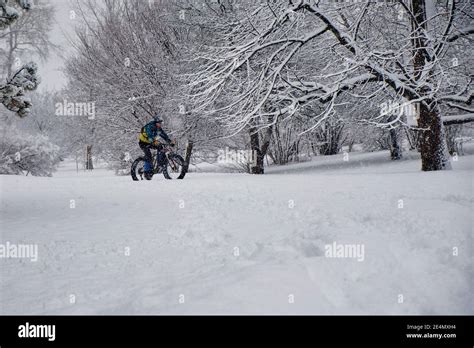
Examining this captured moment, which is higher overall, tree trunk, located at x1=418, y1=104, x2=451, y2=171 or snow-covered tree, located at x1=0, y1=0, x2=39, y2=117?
snow-covered tree, located at x1=0, y1=0, x2=39, y2=117

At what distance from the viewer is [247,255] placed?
11.3 feet

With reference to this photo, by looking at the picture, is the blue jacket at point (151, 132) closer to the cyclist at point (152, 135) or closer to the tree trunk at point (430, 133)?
the cyclist at point (152, 135)

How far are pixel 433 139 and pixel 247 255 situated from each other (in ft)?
23.9

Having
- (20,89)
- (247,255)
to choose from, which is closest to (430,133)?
(247,255)

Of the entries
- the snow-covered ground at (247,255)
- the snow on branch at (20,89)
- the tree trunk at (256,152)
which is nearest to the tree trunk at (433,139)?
the snow-covered ground at (247,255)

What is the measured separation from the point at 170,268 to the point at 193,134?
12402mm

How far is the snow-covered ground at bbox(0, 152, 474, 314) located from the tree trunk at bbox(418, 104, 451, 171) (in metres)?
2.80

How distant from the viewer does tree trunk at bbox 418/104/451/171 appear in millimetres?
8602

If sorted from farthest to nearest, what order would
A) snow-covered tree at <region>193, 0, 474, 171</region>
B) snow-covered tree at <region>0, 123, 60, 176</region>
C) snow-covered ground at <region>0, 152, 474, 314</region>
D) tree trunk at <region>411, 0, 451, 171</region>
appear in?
snow-covered tree at <region>0, 123, 60, 176</region> → tree trunk at <region>411, 0, 451, 171</region> → snow-covered tree at <region>193, 0, 474, 171</region> → snow-covered ground at <region>0, 152, 474, 314</region>

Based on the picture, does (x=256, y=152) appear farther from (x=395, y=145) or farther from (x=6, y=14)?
(x=6, y=14)

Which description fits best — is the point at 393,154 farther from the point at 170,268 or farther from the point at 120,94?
the point at 170,268

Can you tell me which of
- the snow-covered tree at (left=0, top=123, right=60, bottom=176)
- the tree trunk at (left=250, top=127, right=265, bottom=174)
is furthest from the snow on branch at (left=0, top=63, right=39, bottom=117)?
the snow-covered tree at (left=0, top=123, right=60, bottom=176)

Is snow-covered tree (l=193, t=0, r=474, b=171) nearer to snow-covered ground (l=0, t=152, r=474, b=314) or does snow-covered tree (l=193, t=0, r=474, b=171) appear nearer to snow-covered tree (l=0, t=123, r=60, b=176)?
snow-covered ground (l=0, t=152, r=474, b=314)

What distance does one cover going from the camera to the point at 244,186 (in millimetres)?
7590
